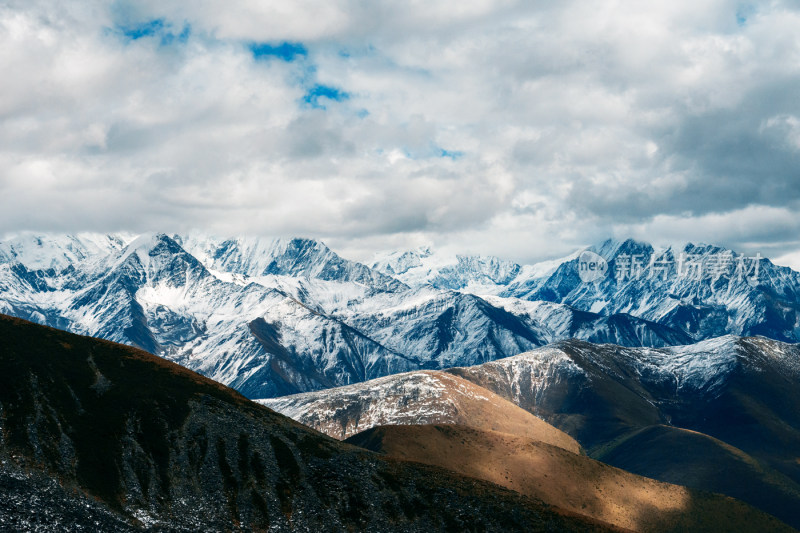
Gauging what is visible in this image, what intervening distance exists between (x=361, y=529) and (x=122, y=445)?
51.5m

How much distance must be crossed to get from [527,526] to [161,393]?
297 ft

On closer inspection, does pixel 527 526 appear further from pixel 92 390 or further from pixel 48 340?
pixel 48 340

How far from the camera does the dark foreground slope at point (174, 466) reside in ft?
422

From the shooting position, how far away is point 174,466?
15025 centimetres

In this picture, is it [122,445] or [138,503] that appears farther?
[122,445]

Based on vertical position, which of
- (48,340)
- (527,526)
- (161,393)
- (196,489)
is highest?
(48,340)

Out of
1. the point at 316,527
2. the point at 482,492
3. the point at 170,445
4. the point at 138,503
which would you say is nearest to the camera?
the point at 138,503

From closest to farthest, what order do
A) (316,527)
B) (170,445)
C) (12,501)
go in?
(12,501) → (316,527) → (170,445)

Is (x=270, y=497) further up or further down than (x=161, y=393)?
further down

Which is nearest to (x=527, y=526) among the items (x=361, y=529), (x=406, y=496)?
(x=406, y=496)

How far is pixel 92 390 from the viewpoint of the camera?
165 m

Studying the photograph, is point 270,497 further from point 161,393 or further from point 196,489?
point 161,393

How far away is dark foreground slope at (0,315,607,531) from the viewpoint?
128m

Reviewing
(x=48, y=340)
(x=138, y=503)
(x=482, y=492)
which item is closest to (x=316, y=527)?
(x=138, y=503)
